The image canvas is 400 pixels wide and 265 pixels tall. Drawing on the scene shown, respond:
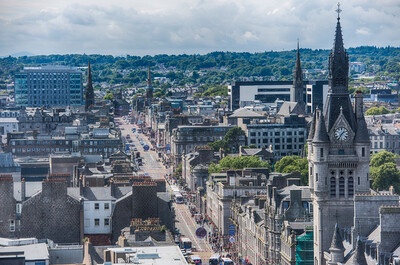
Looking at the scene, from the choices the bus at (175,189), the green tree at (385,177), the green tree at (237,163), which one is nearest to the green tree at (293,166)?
the green tree at (237,163)

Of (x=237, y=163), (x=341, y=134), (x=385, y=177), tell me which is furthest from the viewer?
(x=237, y=163)

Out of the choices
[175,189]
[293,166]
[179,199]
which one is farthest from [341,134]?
[175,189]

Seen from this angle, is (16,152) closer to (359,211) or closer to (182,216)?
(182,216)

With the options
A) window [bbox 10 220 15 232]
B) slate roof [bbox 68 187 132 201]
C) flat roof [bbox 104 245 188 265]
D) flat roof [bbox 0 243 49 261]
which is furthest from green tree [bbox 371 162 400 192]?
flat roof [bbox 0 243 49 261]

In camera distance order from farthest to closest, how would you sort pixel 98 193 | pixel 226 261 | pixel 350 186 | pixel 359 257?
1. pixel 226 261
2. pixel 98 193
3. pixel 350 186
4. pixel 359 257

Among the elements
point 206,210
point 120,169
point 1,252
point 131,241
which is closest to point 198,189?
point 206,210

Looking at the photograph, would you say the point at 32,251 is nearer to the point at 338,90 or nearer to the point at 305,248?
the point at 338,90

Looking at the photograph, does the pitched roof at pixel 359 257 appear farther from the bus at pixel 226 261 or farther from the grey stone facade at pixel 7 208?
the bus at pixel 226 261
